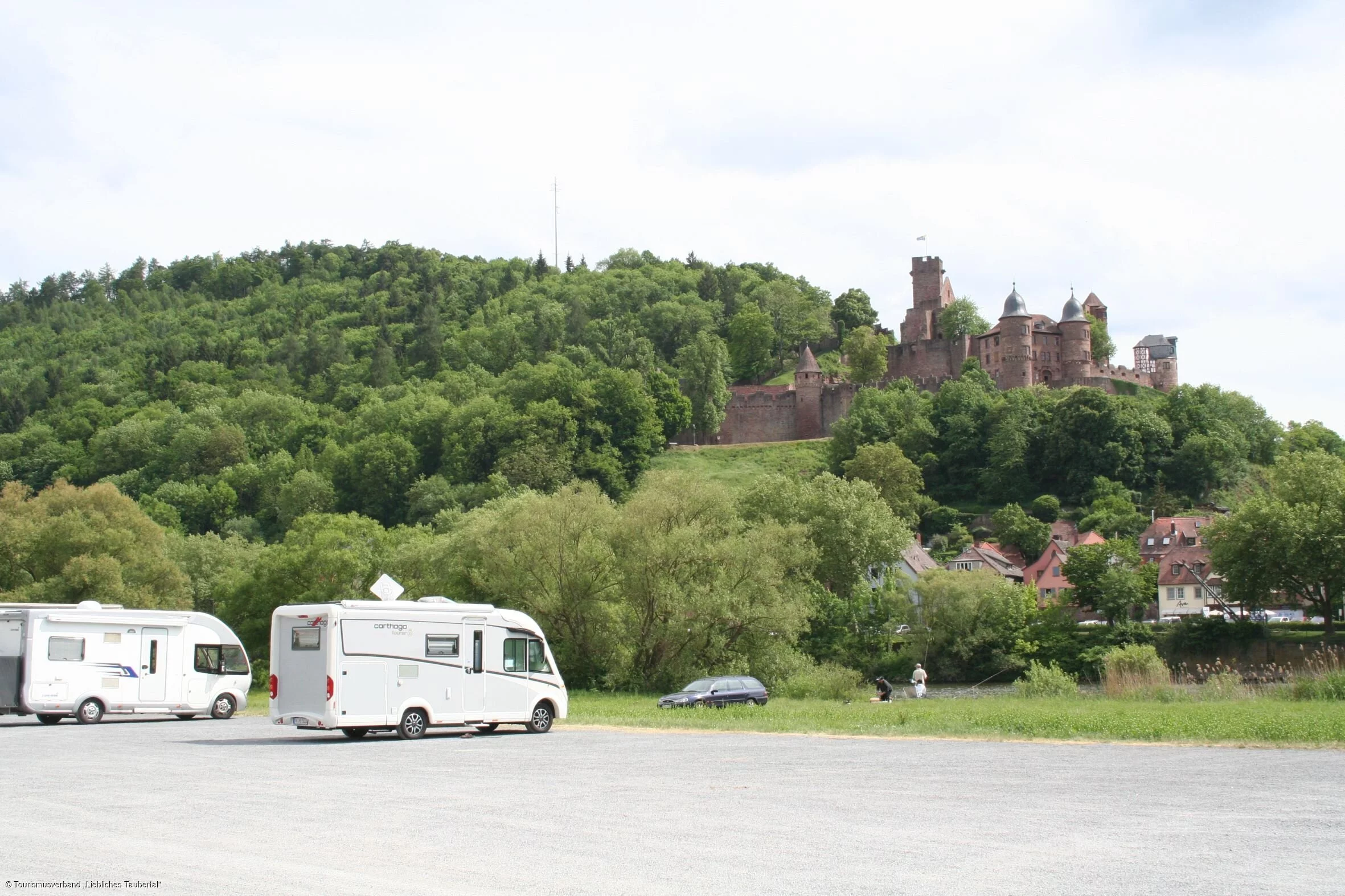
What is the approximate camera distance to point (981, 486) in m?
115

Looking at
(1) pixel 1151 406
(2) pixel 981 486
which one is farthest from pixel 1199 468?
(2) pixel 981 486

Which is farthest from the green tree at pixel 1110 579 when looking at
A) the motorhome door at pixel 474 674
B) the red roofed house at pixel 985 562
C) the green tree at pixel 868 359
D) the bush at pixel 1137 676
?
the green tree at pixel 868 359

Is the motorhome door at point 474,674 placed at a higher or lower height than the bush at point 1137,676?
higher

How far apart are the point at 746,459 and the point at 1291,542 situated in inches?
2688

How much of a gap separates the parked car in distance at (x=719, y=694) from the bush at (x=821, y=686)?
16.5 feet

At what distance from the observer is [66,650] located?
100 feet

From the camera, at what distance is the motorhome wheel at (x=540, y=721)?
84.5ft

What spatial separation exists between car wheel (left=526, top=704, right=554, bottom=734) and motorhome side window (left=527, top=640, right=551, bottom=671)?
0.74m

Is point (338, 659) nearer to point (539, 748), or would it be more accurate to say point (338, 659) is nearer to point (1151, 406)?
point (539, 748)

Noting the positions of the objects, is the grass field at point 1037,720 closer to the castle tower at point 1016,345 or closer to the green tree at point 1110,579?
the green tree at point 1110,579

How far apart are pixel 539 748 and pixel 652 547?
23.5 meters

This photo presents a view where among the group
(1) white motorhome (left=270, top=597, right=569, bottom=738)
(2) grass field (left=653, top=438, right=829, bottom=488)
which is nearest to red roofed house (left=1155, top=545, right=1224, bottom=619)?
(2) grass field (left=653, top=438, right=829, bottom=488)

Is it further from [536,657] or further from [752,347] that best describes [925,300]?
[536,657]

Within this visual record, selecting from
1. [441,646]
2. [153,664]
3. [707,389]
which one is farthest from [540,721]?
[707,389]
